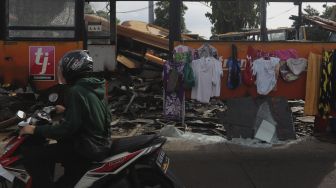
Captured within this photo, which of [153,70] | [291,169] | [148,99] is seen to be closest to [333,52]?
[291,169]

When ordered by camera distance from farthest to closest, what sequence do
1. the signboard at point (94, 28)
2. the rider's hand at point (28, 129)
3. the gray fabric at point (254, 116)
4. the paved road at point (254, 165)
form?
the signboard at point (94, 28), the gray fabric at point (254, 116), the paved road at point (254, 165), the rider's hand at point (28, 129)

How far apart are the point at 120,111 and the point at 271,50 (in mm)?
3351

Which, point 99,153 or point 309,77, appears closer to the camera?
point 99,153

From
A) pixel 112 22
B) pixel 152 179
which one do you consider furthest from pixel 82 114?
pixel 112 22

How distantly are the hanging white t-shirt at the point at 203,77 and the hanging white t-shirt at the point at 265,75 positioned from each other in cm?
82

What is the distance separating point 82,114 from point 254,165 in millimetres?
3486

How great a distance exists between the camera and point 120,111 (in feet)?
34.1

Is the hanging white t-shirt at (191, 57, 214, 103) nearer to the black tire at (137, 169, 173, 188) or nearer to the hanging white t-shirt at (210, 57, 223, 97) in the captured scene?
the hanging white t-shirt at (210, 57, 223, 97)

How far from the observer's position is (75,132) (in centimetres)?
418

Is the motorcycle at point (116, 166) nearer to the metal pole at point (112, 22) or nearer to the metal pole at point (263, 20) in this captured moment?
the metal pole at point (263, 20)

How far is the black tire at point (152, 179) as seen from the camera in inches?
168

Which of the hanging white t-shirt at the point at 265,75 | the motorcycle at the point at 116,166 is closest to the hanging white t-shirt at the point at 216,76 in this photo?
the hanging white t-shirt at the point at 265,75

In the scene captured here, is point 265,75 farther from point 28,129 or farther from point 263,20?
point 28,129

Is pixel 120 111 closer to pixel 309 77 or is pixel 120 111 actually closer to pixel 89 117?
pixel 309 77
